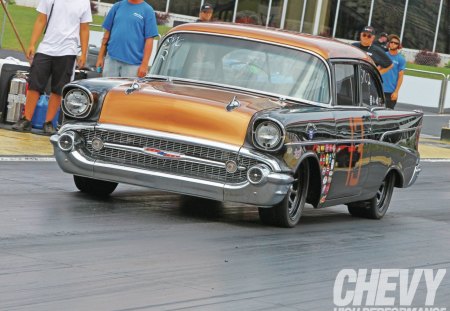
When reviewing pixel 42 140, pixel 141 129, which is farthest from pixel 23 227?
pixel 42 140

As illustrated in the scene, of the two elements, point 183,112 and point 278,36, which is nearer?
point 183,112

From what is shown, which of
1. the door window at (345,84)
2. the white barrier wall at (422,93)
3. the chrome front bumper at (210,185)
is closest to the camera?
the chrome front bumper at (210,185)

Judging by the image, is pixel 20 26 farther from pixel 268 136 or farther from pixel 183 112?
pixel 268 136

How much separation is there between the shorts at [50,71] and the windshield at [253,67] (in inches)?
143

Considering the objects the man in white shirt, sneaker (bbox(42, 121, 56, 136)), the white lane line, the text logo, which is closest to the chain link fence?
sneaker (bbox(42, 121, 56, 136))

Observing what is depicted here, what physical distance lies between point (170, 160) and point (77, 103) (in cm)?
98

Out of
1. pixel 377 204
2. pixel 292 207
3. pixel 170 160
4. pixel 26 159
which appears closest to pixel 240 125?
pixel 170 160

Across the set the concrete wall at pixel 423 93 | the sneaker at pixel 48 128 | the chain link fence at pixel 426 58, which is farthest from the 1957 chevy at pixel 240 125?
the chain link fence at pixel 426 58

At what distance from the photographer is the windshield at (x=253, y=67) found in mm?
10266

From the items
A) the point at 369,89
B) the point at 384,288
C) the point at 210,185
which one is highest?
the point at 369,89

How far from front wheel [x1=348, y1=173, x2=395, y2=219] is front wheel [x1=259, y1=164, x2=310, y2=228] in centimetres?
174

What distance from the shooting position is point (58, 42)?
14.0 meters

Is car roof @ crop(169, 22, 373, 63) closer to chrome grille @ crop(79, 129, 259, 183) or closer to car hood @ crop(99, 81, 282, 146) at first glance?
car hood @ crop(99, 81, 282, 146)

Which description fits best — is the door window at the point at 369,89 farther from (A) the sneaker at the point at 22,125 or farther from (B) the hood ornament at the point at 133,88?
(A) the sneaker at the point at 22,125
